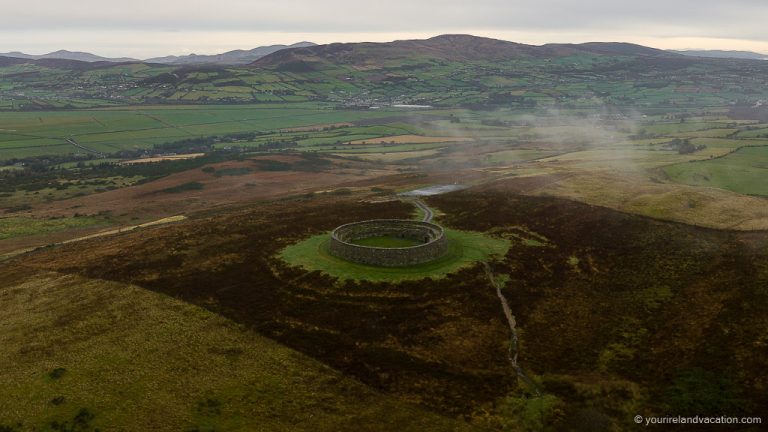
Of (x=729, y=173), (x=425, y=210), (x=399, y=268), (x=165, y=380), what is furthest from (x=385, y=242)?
(x=729, y=173)

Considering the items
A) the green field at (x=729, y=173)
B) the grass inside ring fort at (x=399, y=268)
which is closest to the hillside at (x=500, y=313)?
the grass inside ring fort at (x=399, y=268)

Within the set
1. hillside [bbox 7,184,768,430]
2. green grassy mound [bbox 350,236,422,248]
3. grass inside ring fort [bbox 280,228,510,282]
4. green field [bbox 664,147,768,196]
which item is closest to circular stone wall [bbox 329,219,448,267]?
green grassy mound [bbox 350,236,422,248]

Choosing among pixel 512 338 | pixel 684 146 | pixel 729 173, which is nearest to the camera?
pixel 512 338

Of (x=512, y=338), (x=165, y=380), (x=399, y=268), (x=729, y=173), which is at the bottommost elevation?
(x=512, y=338)

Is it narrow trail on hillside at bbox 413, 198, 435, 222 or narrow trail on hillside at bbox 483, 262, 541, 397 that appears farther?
narrow trail on hillside at bbox 413, 198, 435, 222

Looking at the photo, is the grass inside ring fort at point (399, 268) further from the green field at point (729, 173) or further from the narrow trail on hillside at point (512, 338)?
the green field at point (729, 173)

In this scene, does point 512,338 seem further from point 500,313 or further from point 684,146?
point 684,146

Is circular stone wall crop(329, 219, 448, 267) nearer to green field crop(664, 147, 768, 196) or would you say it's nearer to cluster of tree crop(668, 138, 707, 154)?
green field crop(664, 147, 768, 196)

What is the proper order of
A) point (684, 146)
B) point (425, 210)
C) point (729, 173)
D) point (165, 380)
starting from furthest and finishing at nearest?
point (684, 146) → point (729, 173) → point (425, 210) → point (165, 380)
